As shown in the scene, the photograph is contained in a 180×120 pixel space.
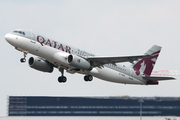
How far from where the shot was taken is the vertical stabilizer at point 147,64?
63.2m

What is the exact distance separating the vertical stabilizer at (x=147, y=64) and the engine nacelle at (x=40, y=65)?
14828mm

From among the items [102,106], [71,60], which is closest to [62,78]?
[71,60]

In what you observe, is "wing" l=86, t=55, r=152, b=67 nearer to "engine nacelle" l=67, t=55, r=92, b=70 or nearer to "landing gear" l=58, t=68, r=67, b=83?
"engine nacelle" l=67, t=55, r=92, b=70

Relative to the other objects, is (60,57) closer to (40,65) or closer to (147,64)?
(40,65)

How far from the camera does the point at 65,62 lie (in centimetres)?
5053

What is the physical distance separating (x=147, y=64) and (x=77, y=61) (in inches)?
670

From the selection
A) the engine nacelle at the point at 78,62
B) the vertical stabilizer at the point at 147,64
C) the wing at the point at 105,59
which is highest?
the vertical stabilizer at the point at 147,64

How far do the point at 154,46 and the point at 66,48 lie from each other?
18.4 meters

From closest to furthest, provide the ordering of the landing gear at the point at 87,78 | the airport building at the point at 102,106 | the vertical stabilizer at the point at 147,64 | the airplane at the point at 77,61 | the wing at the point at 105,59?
the airplane at the point at 77,61, the wing at the point at 105,59, the landing gear at the point at 87,78, the vertical stabilizer at the point at 147,64, the airport building at the point at 102,106

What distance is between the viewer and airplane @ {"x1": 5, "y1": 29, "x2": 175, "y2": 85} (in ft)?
159

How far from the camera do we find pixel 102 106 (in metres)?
115

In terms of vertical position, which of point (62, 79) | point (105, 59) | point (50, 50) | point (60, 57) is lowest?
point (62, 79)

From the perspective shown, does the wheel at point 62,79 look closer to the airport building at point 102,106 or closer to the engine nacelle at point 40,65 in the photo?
the engine nacelle at point 40,65

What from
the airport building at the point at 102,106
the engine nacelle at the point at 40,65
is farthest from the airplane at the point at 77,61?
the airport building at the point at 102,106
